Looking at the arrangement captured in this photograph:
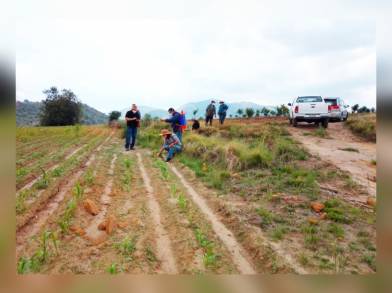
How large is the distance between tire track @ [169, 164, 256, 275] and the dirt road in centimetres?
277

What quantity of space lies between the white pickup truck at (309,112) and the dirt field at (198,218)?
147 cm

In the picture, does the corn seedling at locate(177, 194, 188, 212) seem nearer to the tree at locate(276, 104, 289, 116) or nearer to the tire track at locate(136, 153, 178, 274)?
the tire track at locate(136, 153, 178, 274)

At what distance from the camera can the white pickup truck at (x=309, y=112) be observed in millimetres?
9453

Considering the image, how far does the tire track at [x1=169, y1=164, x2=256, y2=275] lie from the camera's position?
3902 mm

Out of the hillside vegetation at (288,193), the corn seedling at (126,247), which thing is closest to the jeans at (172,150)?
the hillside vegetation at (288,193)

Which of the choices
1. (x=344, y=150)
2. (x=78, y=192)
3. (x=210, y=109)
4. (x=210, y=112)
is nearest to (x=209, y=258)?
(x=78, y=192)

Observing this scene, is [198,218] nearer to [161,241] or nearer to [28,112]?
[161,241]

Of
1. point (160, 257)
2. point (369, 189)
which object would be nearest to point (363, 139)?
point (369, 189)

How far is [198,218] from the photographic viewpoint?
16.9 ft

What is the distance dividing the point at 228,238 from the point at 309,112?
6913mm

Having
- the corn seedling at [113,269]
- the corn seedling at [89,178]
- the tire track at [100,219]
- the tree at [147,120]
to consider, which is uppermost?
the tree at [147,120]

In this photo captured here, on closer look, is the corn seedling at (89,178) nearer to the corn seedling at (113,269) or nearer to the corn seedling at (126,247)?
the corn seedling at (126,247)

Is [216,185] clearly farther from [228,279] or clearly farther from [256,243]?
[228,279]

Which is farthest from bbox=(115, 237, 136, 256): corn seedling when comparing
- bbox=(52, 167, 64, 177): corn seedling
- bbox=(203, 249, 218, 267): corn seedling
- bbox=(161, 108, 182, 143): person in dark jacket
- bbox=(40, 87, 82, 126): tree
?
bbox=(40, 87, 82, 126): tree
